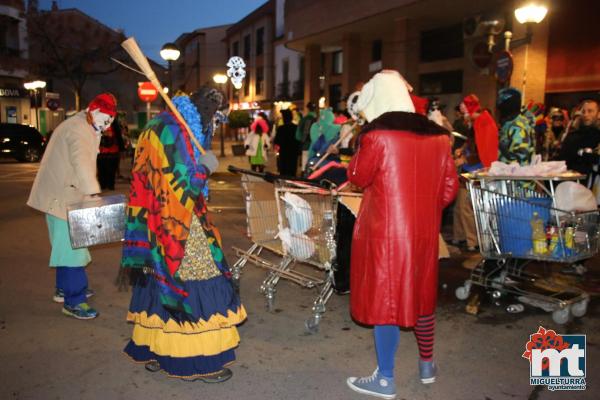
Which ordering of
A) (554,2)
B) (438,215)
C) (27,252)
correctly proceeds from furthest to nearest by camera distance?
(554,2) → (27,252) → (438,215)

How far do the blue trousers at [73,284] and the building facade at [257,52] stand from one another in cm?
3834

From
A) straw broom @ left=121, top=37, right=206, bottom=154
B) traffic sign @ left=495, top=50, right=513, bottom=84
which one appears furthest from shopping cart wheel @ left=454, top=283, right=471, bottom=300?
traffic sign @ left=495, top=50, right=513, bottom=84

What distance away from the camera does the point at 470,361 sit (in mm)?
4051

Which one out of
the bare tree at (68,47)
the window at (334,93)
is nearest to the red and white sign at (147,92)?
the window at (334,93)

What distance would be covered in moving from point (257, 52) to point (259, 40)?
0.99 metres

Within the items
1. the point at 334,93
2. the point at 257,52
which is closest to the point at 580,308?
the point at 334,93

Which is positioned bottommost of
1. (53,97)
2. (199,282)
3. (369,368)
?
(369,368)

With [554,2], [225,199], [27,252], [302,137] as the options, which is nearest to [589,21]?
[554,2]

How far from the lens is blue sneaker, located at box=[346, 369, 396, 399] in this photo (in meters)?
3.45

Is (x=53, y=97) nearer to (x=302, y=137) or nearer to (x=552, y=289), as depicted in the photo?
(x=302, y=137)

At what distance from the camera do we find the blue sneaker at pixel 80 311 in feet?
15.7

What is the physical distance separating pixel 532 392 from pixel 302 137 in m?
9.49

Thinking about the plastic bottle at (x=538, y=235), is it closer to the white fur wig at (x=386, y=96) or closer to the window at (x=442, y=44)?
the white fur wig at (x=386, y=96)

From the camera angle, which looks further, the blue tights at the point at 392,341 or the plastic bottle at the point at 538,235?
the plastic bottle at the point at 538,235
